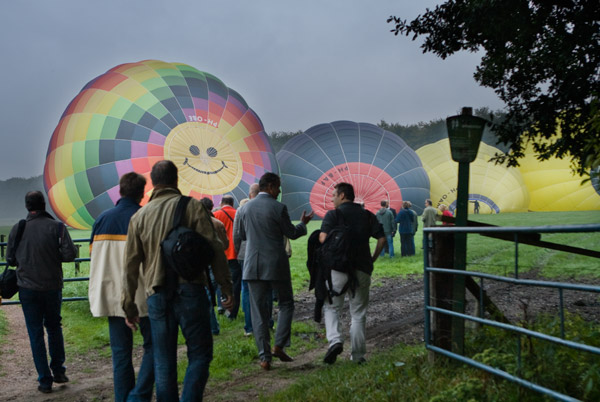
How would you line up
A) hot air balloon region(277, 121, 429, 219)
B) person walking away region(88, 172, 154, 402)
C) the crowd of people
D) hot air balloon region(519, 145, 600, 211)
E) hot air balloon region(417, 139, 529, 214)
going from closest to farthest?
the crowd of people
person walking away region(88, 172, 154, 402)
hot air balloon region(277, 121, 429, 219)
hot air balloon region(417, 139, 529, 214)
hot air balloon region(519, 145, 600, 211)

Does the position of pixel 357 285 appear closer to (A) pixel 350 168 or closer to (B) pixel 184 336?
(B) pixel 184 336

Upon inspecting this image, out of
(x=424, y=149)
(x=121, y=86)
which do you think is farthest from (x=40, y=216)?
(x=424, y=149)

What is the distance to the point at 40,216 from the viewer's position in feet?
18.0

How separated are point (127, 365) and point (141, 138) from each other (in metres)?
14.0

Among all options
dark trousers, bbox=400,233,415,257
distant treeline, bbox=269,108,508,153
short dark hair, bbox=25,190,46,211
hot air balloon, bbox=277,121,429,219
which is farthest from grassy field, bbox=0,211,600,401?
distant treeline, bbox=269,108,508,153

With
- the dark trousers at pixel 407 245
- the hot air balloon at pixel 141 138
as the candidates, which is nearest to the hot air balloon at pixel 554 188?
the dark trousers at pixel 407 245

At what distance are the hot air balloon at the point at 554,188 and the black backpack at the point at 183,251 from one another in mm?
31815

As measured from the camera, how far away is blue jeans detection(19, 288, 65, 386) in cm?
541

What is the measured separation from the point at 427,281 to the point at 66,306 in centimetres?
659

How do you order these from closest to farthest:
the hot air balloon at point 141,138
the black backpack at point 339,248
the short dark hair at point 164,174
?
the short dark hair at point 164,174 < the black backpack at point 339,248 < the hot air balloon at point 141,138

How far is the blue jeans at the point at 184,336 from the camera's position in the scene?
148 inches

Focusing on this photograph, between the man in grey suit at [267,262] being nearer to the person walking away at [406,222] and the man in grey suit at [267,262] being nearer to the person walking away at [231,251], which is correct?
the person walking away at [231,251]

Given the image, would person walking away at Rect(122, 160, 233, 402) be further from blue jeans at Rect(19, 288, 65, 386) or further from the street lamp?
blue jeans at Rect(19, 288, 65, 386)

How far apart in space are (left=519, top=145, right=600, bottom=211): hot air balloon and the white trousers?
2964cm
